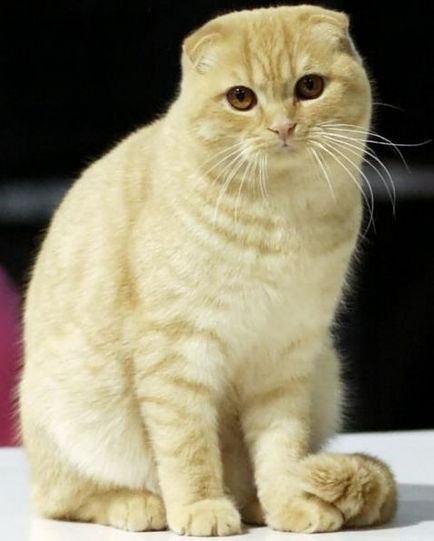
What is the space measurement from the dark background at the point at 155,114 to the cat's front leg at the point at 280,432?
800mm

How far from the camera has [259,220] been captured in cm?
131

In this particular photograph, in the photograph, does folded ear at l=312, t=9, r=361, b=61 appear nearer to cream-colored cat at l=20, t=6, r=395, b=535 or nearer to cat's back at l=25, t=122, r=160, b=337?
cream-colored cat at l=20, t=6, r=395, b=535

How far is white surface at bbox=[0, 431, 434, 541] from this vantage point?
51.1 inches

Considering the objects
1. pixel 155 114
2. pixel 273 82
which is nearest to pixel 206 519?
pixel 273 82

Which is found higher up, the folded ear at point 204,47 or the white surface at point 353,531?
the folded ear at point 204,47

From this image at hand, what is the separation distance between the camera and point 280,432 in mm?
1372

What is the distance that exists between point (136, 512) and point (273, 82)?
1.61ft

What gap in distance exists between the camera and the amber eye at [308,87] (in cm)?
128

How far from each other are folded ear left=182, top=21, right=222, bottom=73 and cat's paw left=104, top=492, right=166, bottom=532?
18.9 inches

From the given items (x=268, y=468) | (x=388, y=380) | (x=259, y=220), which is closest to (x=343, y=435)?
(x=388, y=380)

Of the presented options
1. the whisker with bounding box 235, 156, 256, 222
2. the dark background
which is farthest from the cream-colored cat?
the dark background

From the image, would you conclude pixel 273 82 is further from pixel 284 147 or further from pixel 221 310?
pixel 221 310

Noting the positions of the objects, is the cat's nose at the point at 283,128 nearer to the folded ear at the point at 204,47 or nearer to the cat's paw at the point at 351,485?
the folded ear at the point at 204,47

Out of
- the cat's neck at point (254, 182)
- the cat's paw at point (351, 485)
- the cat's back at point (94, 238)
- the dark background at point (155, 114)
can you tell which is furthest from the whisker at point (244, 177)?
the dark background at point (155, 114)
